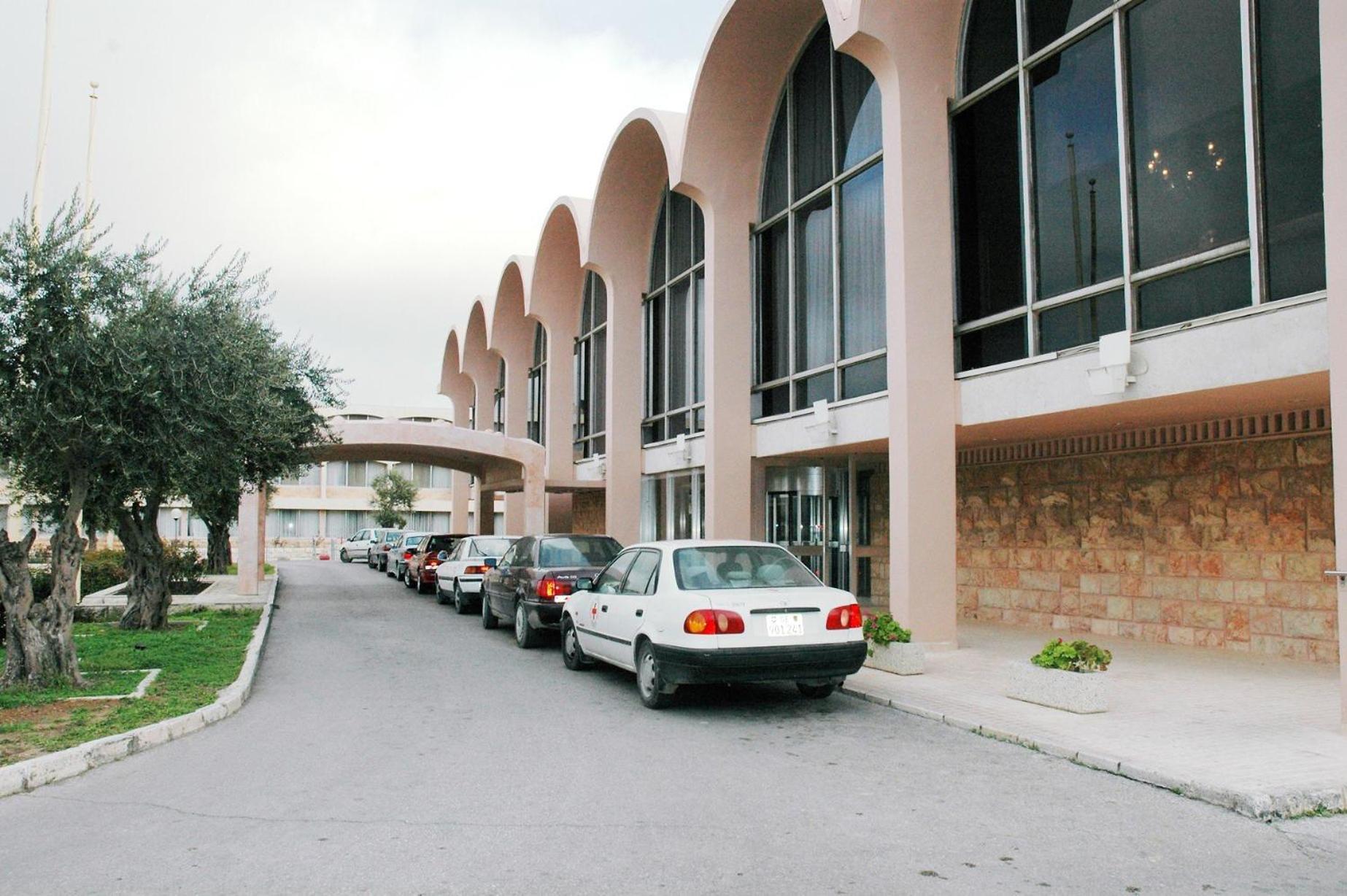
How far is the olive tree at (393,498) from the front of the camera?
69.4 m

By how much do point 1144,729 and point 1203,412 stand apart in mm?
4831

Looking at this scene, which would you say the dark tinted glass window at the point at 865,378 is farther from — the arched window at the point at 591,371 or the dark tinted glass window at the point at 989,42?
the arched window at the point at 591,371

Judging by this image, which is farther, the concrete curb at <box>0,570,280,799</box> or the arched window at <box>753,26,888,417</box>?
the arched window at <box>753,26,888,417</box>

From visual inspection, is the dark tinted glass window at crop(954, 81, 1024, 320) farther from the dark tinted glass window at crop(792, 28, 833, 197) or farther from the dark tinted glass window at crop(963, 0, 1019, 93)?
the dark tinted glass window at crop(792, 28, 833, 197)

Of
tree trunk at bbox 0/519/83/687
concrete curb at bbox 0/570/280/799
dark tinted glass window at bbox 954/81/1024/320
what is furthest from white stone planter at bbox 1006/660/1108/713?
tree trunk at bbox 0/519/83/687

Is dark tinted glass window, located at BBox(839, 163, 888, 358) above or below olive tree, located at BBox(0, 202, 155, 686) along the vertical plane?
above

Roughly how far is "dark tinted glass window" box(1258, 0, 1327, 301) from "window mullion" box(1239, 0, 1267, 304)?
2.3 inches

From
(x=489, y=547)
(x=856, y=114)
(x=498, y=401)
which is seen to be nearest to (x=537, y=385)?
(x=498, y=401)

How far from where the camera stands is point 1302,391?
32.2 ft

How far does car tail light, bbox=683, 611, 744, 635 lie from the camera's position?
8.88m

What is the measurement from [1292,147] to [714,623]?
23.0ft

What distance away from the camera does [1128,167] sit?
37.4 ft

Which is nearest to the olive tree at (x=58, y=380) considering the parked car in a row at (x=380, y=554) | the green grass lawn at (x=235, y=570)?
the green grass lawn at (x=235, y=570)

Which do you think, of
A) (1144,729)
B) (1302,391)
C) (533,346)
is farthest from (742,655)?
(533,346)
